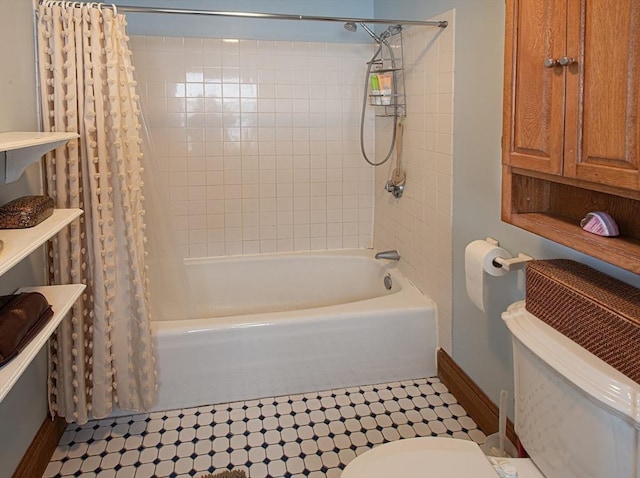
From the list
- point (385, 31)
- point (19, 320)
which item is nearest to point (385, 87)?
point (385, 31)

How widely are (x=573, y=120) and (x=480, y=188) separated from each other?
104 cm

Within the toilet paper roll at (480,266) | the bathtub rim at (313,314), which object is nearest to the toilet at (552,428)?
the toilet paper roll at (480,266)

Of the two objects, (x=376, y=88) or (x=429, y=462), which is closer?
(x=429, y=462)

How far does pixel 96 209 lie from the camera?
6.81 feet

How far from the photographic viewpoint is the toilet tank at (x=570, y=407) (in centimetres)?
111

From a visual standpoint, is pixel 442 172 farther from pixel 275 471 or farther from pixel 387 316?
pixel 275 471

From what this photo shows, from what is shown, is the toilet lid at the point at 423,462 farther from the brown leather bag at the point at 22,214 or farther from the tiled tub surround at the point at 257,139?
the tiled tub surround at the point at 257,139

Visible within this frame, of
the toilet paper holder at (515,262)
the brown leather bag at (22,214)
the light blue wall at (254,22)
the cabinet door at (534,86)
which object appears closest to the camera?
the cabinet door at (534,86)

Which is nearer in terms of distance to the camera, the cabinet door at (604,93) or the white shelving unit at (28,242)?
the cabinet door at (604,93)

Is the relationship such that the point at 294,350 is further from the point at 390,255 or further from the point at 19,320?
the point at 19,320

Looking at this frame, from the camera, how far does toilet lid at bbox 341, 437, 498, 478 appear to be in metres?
1.36

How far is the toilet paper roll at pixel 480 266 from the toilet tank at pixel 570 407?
0.42 meters

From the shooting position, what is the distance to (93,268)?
83.7 inches

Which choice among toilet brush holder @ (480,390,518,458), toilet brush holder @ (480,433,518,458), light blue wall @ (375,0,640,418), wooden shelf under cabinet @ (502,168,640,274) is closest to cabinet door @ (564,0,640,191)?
wooden shelf under cabinet @ (502,168,640,274)
